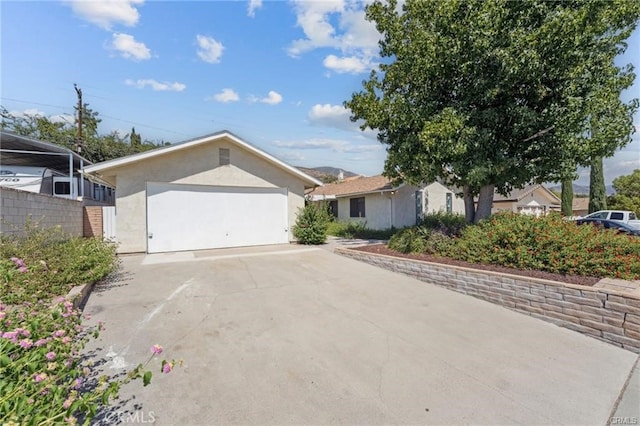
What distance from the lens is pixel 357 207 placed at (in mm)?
18531

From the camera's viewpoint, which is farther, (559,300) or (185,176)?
(185,176)

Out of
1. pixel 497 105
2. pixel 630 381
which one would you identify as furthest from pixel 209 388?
pixel 497 105

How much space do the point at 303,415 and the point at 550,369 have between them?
311 cm

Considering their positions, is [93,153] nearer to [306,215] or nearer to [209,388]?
[306,215]

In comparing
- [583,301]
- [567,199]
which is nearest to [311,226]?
[583,301]

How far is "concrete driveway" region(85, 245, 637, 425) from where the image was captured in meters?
2.70

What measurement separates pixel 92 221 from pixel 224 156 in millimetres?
4747

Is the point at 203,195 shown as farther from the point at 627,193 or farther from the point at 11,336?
the point at 627,193

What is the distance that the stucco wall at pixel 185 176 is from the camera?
949cm

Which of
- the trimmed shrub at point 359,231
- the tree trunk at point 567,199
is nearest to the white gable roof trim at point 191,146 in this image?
the trimmed shrub at point 359,231

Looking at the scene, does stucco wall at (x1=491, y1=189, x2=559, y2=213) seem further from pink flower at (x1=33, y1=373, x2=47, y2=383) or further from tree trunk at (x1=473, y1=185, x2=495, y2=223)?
pink flower at (x1=33, y1=373, x2=47, y2=383)

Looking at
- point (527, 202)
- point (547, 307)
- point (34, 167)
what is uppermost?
point (34, 167)

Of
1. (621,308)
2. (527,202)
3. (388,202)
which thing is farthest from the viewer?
(527,202)

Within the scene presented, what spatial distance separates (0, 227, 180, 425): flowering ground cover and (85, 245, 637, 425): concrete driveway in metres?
0.52
